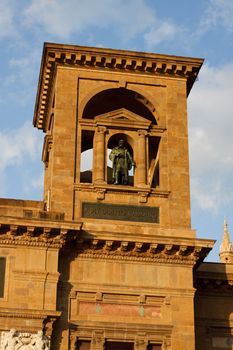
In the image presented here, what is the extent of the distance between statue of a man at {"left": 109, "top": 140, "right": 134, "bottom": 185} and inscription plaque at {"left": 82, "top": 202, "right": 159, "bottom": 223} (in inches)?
75.6

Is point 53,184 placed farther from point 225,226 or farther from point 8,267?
point 225,226

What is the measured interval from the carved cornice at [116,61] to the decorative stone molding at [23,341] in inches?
432

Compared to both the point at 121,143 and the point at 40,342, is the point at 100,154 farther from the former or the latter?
the point at 40,342

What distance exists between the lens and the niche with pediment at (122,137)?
30.5 metres

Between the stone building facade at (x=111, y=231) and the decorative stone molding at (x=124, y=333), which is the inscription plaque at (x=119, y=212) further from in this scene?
the decorative stone molding at (x=124, y=333)

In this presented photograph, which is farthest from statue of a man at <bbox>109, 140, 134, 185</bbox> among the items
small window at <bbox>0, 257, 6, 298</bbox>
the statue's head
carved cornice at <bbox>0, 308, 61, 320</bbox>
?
carved cornice at <bbox>0, 308, 61, 320</bbox>

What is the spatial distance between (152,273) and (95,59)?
28.9 feet

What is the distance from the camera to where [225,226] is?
176 ft

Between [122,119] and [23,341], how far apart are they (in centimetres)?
A: 962

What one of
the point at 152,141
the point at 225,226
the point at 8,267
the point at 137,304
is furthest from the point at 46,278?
the point at 225,226

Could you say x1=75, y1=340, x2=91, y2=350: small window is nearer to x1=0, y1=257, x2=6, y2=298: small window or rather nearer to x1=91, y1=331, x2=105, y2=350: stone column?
x1=91, y1=331, x2=105, y2=350: stone column

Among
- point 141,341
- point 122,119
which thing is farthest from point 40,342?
point 122,119

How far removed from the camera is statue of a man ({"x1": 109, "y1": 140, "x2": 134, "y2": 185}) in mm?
31406

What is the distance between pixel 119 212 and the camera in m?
29.5
